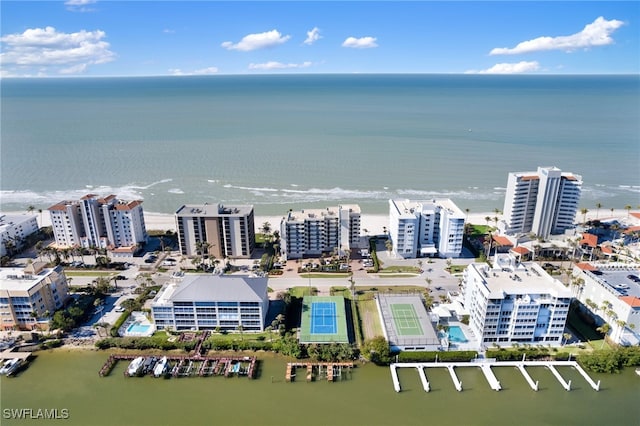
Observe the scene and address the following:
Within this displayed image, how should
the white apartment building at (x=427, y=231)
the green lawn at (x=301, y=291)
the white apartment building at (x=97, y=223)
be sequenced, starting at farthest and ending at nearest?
the white apartment building at (x=97, y=223) < the white apartment building at (x=427, y=231) < the green lawn at (x=301, y=291)

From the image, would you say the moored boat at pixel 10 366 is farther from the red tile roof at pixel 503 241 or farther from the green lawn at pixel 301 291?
the red tile roof at pixel 503 241

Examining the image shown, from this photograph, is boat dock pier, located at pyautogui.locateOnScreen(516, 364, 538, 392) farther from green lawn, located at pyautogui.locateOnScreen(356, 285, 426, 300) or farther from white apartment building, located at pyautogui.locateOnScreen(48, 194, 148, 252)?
white apartment building, located at pyautogui.locateOnScreen(48, 194, 148, 252)

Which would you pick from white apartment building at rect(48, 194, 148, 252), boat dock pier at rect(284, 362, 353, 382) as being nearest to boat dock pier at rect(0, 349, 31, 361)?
white apartment building at rect(48, 194, 148, 252)

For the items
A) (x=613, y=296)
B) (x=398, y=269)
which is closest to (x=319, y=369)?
(x=398, y=269)

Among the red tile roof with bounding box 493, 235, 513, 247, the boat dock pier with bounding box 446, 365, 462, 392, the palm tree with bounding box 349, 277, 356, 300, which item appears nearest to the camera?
the boat dock pier with bounding box 446, 365, 462, 392

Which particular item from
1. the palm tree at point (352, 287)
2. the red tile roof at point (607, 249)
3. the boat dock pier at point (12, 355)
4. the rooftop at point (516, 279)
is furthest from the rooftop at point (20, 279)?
the red tile roof at point (607, 249)

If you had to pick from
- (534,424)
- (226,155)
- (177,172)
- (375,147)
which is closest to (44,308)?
(534,424)

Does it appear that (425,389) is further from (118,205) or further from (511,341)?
(118,205)
